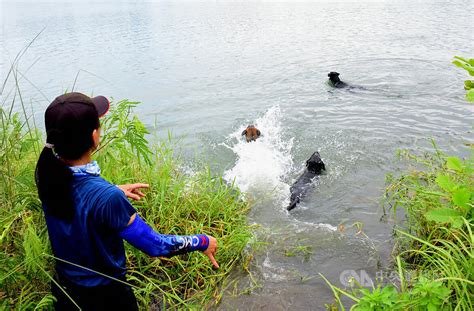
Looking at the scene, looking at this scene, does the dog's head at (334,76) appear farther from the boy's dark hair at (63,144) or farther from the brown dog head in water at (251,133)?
the boy's dark hair at (63,144)

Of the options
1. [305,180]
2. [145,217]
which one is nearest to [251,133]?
[305,180]

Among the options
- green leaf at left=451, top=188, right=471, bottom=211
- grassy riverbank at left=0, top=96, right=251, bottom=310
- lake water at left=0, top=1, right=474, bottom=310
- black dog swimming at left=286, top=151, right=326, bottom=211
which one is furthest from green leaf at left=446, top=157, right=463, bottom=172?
black dog swimming at left=286, top=151, right=326, bottom=211

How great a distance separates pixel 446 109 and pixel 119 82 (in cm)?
999

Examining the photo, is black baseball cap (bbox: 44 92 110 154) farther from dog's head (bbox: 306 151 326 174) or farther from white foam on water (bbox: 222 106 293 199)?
dog's head (bbox: 306 151 326 174)

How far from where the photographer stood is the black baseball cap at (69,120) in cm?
192

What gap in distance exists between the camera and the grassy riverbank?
8.87 feet

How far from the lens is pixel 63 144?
1.98 meters

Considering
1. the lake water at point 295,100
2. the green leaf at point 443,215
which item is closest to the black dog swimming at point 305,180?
the lake water at point 295,100

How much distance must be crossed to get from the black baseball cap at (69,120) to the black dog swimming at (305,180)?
3.44 m

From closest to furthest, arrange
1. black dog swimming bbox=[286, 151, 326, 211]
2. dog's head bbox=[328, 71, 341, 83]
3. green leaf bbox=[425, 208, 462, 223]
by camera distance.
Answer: green leaf bbox=[425, 208, 462, 223] < black dog swimming bbox=[286, 151, 326, 211] < dog's head bbox=[328, 71, 341, 83]

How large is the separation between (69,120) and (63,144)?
0.15 meters

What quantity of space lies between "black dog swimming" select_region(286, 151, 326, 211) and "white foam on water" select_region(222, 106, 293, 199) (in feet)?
0.65

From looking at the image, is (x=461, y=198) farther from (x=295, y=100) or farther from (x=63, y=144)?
(x=295, y=100)

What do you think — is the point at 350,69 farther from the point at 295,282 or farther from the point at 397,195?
the point at 295,282
